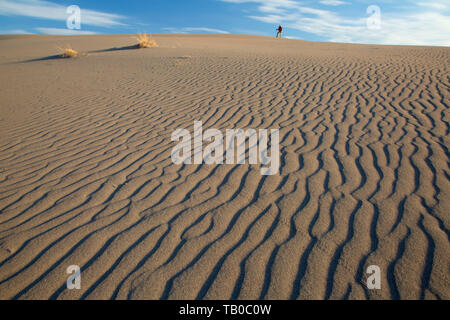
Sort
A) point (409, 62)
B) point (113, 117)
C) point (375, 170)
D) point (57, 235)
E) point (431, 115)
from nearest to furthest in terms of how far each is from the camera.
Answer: point (57, 235)
point (375, 170)
point (431, 115)
point (113, 117)
point (409, 62)

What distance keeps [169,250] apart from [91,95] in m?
6.30

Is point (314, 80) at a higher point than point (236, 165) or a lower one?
higher

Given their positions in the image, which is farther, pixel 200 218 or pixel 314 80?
pixel 314 80

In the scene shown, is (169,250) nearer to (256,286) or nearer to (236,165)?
(256,286)

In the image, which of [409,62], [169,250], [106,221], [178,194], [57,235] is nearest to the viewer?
[169,250]

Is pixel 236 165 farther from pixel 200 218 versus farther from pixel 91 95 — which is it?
pixel 91 95

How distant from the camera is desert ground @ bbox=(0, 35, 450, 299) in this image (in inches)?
77.4

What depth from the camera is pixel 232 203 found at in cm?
277

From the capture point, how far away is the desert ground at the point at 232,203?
196 centimetres

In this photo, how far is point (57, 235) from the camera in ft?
7.93

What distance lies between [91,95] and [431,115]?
7.91m
